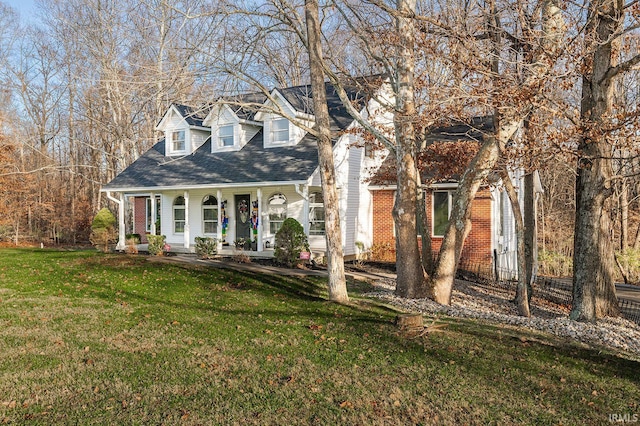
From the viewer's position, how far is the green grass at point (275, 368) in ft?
16.0

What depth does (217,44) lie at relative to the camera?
1010 centimetres

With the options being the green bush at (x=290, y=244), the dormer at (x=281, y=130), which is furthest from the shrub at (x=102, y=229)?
the green bush at (x=290, y=244)

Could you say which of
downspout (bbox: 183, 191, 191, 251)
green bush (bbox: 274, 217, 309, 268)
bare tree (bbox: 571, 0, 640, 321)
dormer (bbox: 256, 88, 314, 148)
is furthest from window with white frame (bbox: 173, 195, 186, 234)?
bare tree (bbox: 571, 0, 640, 321)

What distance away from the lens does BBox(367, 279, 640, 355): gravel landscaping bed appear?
27.1ft

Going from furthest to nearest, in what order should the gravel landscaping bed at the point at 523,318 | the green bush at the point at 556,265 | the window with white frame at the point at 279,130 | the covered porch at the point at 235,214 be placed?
the green bush at the point at 556,265 < the window with white frame at the point at 279,130 < the covered porch at the point at 235,214 < the gravel landscaping bed at the point at 523,318

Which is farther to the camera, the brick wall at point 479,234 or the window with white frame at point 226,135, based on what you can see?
the window with white frame at point 226,135

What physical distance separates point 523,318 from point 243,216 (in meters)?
13.1

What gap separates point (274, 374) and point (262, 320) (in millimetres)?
2578

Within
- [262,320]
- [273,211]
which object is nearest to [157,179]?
[273,211]

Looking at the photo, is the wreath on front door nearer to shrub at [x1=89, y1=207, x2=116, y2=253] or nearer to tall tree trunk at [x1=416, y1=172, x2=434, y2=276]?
shrub at [x1=89, y1=207, x2=116, y2=253]

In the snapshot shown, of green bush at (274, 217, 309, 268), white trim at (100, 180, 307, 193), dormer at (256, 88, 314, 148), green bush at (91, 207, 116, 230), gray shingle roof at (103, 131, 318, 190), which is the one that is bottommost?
green bush at (274, 217, 309, 268)

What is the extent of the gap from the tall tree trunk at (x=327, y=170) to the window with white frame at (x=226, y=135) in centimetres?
1210

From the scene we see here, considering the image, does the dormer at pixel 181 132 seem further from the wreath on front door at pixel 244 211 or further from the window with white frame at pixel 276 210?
the window with white frame at pixel 276 210

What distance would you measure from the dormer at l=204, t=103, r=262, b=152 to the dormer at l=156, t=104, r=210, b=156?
1173mm
